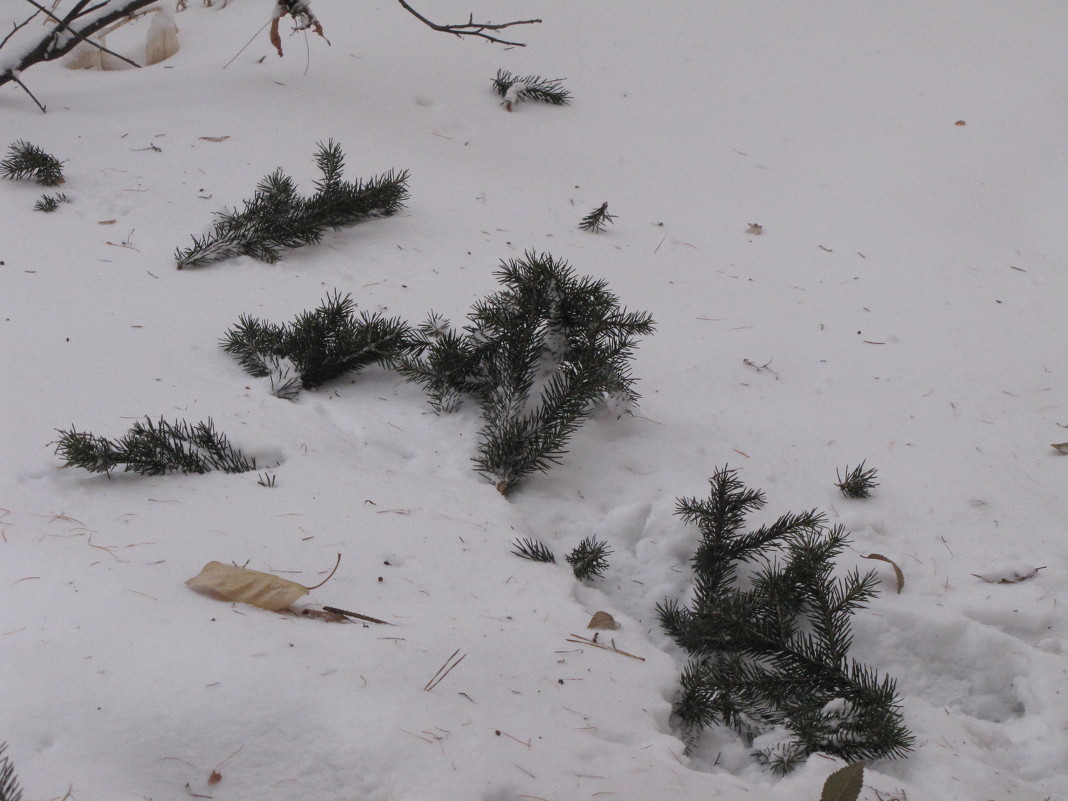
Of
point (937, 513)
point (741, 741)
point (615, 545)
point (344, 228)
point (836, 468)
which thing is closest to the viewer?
point (741, 741)

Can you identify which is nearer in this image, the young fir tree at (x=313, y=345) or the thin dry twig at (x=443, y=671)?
the thin dry twig at (x=443, y=671)

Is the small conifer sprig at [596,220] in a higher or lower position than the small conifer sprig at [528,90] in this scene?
lower

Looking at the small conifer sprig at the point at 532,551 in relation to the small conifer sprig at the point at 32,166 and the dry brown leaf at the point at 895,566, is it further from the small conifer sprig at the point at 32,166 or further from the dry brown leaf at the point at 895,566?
the small conifer sprig at the point at 32,166

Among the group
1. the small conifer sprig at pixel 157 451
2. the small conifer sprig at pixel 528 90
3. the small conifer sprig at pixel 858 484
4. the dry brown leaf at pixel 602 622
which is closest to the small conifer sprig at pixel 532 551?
the dry brown leaf at pixel 602 622

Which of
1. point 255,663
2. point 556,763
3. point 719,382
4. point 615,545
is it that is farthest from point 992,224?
point 255,663

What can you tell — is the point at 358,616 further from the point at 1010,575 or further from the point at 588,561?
the point at 1010,575

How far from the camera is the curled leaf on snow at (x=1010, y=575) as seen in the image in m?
2.35

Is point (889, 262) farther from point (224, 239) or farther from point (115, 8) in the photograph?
point (115, 8)

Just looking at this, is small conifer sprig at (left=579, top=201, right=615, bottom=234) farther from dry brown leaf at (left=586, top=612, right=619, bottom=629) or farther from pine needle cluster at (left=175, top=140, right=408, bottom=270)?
dry brown leaf at (left=586, top=612, right=619, bottom=629)

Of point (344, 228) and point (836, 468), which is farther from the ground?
point (344, 228)

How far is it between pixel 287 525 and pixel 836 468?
6.15 ft

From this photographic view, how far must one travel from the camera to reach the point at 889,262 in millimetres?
4195

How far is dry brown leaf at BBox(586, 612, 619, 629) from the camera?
200cm

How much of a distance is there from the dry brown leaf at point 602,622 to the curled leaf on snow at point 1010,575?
1.18 meters
